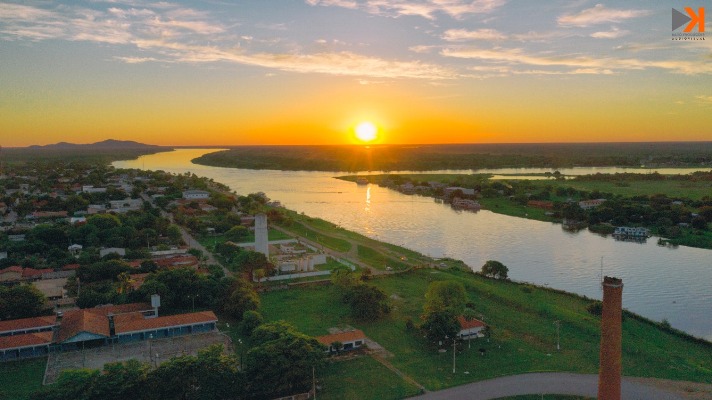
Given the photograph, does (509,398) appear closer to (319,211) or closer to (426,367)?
(426,367)

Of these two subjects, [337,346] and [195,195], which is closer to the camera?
[337,346]

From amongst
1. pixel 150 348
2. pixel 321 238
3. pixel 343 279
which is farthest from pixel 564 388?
pixel 321 238

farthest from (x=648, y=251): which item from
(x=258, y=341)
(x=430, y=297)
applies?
(x=258, y=341)

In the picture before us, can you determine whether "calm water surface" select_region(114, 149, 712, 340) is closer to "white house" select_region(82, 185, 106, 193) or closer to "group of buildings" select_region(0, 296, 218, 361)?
"group of buildings" select_region(0, 296, 218, 361)

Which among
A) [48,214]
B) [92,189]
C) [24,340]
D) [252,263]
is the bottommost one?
[24,340]

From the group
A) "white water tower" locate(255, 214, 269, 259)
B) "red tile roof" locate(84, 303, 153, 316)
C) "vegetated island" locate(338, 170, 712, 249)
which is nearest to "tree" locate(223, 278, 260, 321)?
"red tile roof" locate(84, 303, 153, 316)

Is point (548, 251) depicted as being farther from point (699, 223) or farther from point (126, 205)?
point (126, 205)

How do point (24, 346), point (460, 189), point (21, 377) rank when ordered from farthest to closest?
point (460, 189), point (24, 346), point (21, 377)
